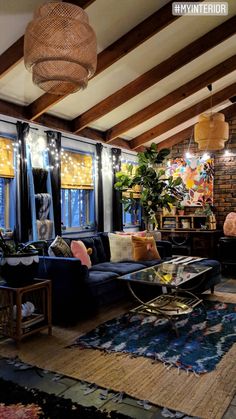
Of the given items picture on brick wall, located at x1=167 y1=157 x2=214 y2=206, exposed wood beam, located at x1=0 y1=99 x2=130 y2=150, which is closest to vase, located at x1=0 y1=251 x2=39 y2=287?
exposed wood beam, located at x1=0 y1=99 x2=130 y2=150

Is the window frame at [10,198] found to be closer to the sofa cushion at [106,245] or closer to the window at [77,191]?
the window at [77,191]

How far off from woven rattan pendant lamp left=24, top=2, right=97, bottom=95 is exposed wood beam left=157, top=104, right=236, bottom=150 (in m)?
5.34

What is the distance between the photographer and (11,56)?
12.3ft

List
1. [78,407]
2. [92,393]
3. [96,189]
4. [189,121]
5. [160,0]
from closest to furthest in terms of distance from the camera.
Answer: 1. [78,407]
2. [92,393]
3. [160,0]
4. [96,189]
5. [189,121]

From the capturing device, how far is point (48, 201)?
5117 mm

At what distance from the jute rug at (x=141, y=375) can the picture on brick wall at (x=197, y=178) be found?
493 cm

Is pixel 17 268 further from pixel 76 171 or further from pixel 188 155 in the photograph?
pixel 188 155

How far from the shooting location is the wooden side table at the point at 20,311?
123 inches

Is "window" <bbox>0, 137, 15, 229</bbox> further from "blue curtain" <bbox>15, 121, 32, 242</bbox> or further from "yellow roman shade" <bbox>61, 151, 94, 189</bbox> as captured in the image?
"yellow roman shade" <bbox>61, 151, 94, 189</bbox>

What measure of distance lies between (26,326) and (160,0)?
3.44 metres

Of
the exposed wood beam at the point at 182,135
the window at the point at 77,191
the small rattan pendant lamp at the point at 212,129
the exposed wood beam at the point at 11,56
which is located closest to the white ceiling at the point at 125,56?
the exposed wood beam at the point at 11,56

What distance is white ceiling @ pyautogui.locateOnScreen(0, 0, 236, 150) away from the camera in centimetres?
351

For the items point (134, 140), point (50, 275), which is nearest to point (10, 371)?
point (50, 275)

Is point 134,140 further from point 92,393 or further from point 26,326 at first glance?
point 92,393
